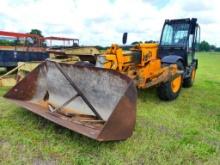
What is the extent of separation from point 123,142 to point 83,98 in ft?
3.45

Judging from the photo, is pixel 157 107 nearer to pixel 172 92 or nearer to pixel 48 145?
pixel 172 92

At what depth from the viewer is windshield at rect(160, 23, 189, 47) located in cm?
770

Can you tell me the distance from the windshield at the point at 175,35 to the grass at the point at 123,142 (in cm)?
261

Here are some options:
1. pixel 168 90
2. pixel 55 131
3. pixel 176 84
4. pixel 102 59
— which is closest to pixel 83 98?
pixel 55 131

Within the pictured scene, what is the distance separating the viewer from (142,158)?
3.67 meters

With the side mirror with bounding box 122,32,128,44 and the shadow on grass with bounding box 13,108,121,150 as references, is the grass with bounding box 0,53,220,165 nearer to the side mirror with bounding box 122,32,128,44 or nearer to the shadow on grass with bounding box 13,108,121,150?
the shadow on grass with bounding box 13,108,121,150

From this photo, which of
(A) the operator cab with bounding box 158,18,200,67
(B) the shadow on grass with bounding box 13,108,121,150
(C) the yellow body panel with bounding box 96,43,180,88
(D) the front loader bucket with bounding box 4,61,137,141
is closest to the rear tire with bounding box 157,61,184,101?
(C) the yellow body panel with bounding box 96,43,180,88

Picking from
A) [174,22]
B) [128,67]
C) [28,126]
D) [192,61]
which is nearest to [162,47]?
[174,22]

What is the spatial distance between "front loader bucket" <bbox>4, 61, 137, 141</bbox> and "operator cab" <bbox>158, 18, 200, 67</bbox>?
317 cm

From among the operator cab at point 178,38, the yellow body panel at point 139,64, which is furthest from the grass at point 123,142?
the operator cab at point 178,38

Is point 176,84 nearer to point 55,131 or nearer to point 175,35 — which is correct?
point 175,35

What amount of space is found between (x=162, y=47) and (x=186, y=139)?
3961mm

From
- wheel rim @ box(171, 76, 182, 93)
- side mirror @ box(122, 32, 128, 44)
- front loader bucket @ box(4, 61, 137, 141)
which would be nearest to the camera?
front loader bucket @ box(4, 61, 137, 141)

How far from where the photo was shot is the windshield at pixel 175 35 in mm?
7703
